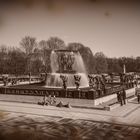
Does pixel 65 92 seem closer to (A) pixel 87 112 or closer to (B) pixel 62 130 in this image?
(A) pixel 87 112

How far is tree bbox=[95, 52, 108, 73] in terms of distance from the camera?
8625mm

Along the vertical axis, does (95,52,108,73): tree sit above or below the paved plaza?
above

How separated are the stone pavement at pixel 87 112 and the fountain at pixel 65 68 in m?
2.14

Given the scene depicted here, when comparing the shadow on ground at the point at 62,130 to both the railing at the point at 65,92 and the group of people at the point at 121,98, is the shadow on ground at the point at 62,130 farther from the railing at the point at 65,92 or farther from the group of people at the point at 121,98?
the group of people at the point at 121,98

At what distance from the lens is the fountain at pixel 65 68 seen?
11.0 metres

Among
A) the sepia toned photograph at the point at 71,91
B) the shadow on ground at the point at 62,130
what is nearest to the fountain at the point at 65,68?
the sepia toned photograph at the point at 71,91

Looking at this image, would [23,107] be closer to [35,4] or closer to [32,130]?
[32,130]

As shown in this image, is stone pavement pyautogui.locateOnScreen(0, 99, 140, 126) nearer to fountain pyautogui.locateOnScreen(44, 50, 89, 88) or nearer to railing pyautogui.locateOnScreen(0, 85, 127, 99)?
railing pyautogui.locateOnScreen(0, 85, 127, 99)

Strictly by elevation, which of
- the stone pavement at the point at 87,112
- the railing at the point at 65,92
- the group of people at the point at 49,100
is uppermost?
the railing at the point at 65,92

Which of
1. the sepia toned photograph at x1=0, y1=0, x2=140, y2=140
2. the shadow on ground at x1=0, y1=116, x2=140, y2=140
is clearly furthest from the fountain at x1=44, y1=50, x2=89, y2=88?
the shadow on ground at x1=0, y1=116, x2=140, y2=140

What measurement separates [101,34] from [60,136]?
3.72m

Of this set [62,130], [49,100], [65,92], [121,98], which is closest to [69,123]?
[62,130]

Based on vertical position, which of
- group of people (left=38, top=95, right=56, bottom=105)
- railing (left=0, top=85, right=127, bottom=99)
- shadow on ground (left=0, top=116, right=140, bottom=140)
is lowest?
shadow on ground (left=0, top=116, right=140, bottom=140)

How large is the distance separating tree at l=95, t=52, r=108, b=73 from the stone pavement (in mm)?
1825
